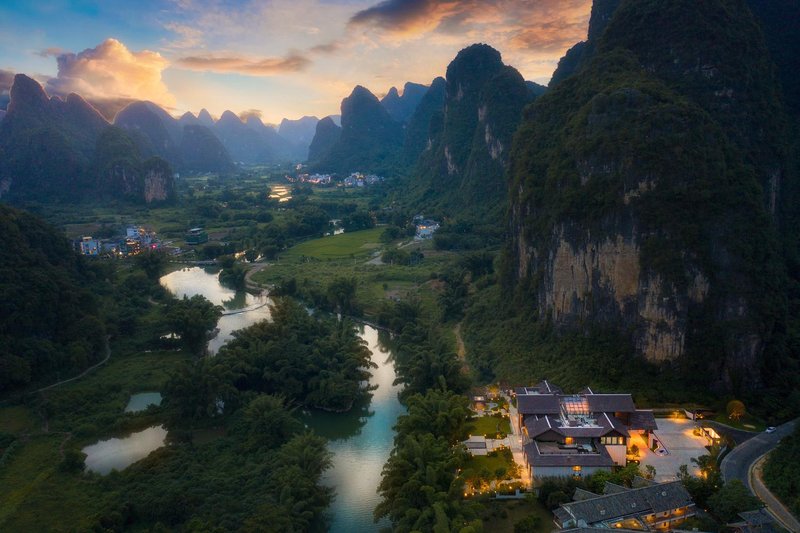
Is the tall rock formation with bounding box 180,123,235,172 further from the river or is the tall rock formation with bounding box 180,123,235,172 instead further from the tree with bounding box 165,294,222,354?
the tree with bounding box 165,294,222,354

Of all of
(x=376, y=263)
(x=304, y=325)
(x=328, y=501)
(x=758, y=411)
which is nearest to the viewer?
(x=328, y=501)

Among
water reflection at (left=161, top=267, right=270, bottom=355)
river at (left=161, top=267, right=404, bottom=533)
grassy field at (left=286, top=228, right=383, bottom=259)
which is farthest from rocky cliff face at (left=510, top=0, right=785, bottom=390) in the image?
grassy field at (left=286, top=228, right=383, bottom=259)

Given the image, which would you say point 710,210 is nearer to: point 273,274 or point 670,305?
point 670,305

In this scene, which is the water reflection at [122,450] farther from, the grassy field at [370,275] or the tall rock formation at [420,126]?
the tall rock formation at [420,126]

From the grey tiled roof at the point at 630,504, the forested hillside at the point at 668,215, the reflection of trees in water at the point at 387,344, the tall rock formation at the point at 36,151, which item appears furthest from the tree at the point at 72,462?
the tall rock formation at the point at 36,151

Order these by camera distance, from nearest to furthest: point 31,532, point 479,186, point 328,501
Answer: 1. point 31,532
2. point 328,501
3. point 479,186

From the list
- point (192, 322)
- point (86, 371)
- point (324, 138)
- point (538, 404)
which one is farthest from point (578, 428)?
point (324, 138)

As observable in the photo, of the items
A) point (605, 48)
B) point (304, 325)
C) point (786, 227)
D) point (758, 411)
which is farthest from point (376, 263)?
point (758, 411)
